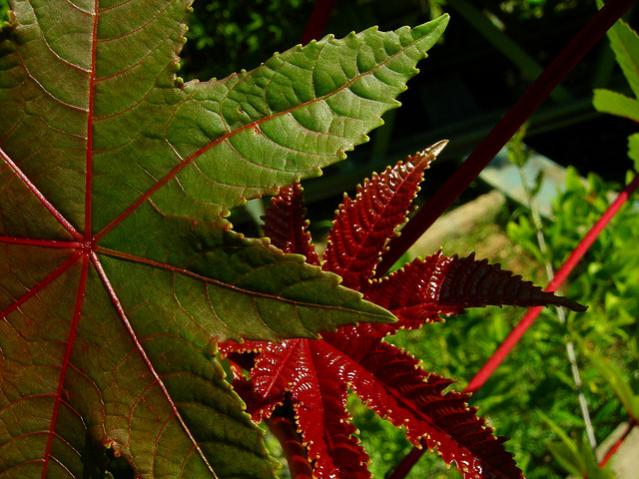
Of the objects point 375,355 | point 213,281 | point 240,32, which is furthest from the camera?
point 240,32

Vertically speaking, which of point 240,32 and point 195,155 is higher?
point 240,32

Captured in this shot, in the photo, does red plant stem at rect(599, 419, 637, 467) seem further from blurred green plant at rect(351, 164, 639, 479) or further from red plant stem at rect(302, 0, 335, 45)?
red plant stem at rect(302, 0, 335, 45)

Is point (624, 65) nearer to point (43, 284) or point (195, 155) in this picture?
point (195, 155)

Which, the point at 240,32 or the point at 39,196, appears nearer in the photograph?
the point at 39,196

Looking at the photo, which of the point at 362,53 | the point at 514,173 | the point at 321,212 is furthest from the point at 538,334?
the point at 321,212

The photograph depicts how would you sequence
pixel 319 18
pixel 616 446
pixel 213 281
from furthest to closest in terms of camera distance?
1. pixel 616 446
2. pixel 319 18
3. pixel 213 281

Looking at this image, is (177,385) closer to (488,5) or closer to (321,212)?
(321,212)

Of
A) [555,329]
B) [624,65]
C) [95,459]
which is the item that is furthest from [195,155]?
[555,329]
